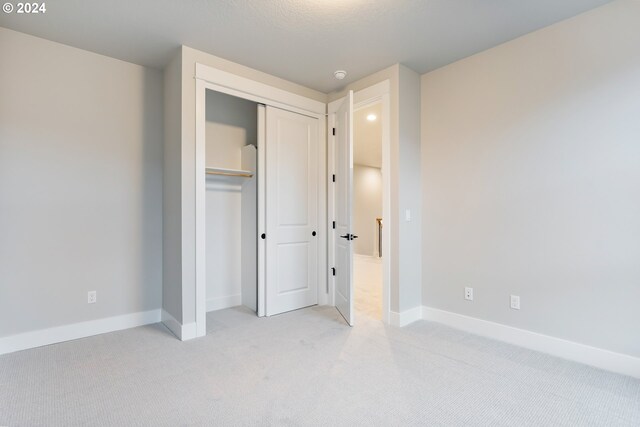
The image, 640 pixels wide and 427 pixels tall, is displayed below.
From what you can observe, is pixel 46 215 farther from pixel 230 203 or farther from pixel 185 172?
pixel 230 203

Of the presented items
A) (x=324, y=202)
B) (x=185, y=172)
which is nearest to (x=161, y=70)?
(x=185, y=172)

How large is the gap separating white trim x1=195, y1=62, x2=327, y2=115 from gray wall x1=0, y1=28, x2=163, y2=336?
0.72m

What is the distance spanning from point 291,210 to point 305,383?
190cm

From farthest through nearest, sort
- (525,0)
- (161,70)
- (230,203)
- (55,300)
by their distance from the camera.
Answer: (230,203)
(161,70)
(55,300)
(525,0)

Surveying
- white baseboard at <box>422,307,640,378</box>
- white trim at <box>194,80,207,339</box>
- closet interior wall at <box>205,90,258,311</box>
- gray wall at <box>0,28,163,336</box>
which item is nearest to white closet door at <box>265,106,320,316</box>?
closet interior wall at <box>205,90,258,311</box>

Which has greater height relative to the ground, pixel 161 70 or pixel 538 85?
pixel 161 70

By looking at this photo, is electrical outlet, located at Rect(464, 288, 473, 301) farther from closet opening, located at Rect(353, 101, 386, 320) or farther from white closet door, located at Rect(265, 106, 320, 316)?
white closet door, located at Rect(265, 106, 320, 316)

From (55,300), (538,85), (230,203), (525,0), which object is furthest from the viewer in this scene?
(230,203)

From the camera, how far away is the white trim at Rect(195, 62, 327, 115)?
113 inches

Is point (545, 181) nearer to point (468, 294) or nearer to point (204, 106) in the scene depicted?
point (468, 294)

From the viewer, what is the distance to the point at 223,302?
361cm

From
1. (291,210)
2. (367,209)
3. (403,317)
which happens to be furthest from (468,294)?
(367,209)

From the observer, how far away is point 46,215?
2.64 metres

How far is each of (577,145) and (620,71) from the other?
0.52m
